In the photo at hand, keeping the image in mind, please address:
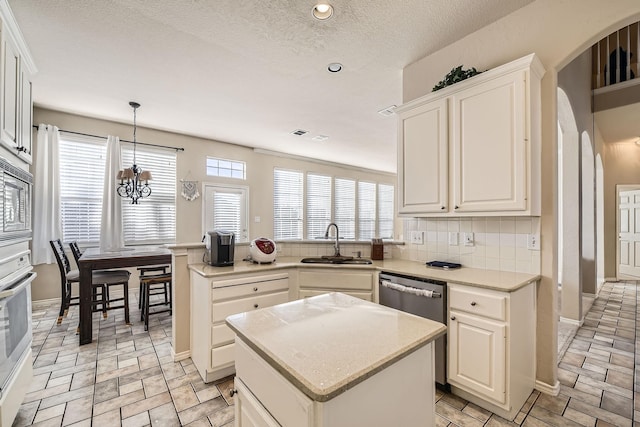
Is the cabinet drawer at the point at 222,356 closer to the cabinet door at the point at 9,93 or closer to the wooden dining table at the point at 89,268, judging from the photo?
the wooden dining table at the point at 89,268

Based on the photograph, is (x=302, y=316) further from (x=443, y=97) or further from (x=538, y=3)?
(x=538, y=3)

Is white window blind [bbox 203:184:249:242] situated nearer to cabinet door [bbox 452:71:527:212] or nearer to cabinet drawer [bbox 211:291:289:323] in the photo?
cabinet drawer [bbox 211:291:289:323]

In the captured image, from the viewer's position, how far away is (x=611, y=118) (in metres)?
4.66

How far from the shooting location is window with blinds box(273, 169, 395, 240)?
6723mm

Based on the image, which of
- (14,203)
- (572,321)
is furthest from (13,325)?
(572,321)

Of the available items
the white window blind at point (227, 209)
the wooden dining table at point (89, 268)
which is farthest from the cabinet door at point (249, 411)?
the white window blind at point (227, 209)

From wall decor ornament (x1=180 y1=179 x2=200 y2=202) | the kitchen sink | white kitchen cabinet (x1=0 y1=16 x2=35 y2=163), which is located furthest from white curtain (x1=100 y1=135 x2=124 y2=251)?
the kitchen sink

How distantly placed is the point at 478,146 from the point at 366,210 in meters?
6.44

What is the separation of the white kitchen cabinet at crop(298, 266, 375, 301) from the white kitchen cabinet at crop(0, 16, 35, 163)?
2226 millimetres

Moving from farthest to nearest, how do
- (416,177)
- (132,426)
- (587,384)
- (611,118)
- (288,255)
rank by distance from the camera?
(611,118)
(288,255)
(416,177)
(587,384)
(132,426)

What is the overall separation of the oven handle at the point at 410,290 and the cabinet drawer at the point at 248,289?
2.89ft

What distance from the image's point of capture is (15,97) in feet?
6.42

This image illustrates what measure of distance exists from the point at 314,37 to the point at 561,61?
181cm

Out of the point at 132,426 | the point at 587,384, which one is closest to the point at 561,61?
the point at 587,384
